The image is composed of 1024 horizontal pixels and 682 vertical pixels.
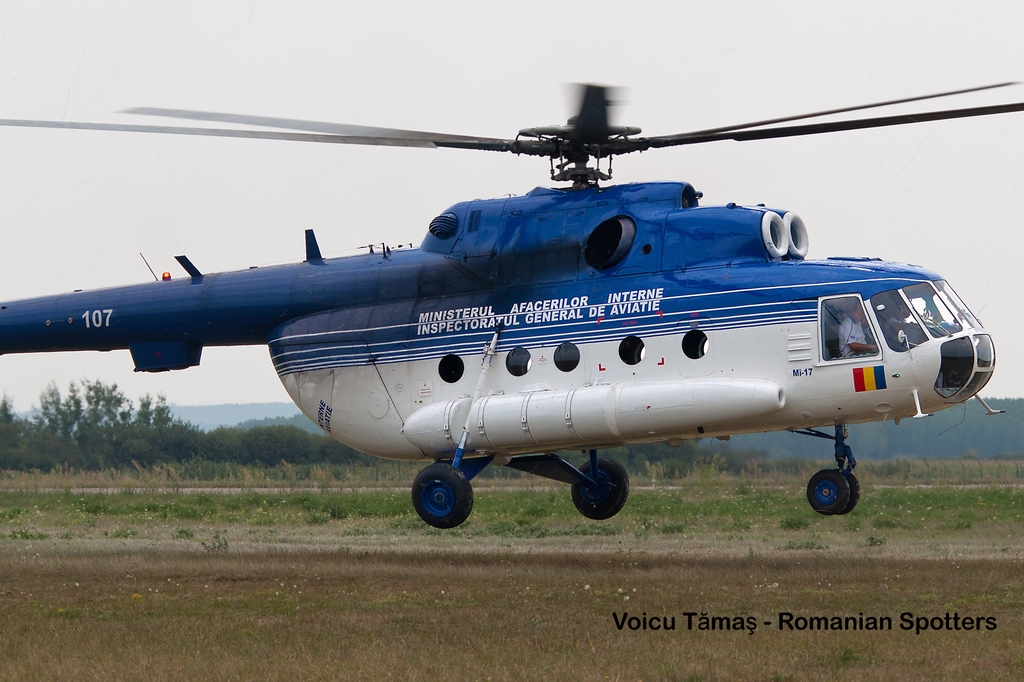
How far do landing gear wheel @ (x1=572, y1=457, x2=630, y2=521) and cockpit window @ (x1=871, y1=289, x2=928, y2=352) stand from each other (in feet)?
19.2

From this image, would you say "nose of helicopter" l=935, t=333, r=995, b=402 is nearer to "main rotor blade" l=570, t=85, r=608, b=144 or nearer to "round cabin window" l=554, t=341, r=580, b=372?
"round cabin window" l=554, t=341, r=580, b=372

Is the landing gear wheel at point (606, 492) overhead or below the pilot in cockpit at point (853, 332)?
below

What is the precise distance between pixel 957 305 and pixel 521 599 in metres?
6.81

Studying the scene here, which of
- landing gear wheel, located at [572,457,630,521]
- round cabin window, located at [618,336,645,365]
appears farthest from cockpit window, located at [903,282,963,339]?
landing gear wheel, located at [572,457,630,521]

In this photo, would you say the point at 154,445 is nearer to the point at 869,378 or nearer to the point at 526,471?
the point at 526,471

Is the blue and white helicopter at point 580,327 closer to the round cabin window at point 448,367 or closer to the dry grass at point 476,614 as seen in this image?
the round cabin window at point 448,367

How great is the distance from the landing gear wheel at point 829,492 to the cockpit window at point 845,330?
5.67 ft

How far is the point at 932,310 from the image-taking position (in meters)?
13.6

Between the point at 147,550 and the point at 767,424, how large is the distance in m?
10.3

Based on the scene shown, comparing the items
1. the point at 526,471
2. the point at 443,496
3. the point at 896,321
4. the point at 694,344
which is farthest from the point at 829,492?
the point at 443,496

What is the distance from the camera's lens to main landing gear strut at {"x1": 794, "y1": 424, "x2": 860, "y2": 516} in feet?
46.6

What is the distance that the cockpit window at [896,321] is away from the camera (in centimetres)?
1334

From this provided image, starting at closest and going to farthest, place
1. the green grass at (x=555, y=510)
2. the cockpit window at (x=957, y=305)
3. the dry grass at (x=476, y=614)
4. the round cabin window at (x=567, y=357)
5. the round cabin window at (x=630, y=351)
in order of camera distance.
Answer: the dry grass at (x=476, y=614) → the cockpit window at (x=957, y=305) → the round cabin window at (x=630, y=351) → the round cabin window at (x=567, y=357) → the green grass at (x=555, y=510)

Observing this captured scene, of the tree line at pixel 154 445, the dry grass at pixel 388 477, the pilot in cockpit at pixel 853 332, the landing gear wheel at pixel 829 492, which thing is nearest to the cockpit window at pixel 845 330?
the pilot in cockpit at pixel 853 332
